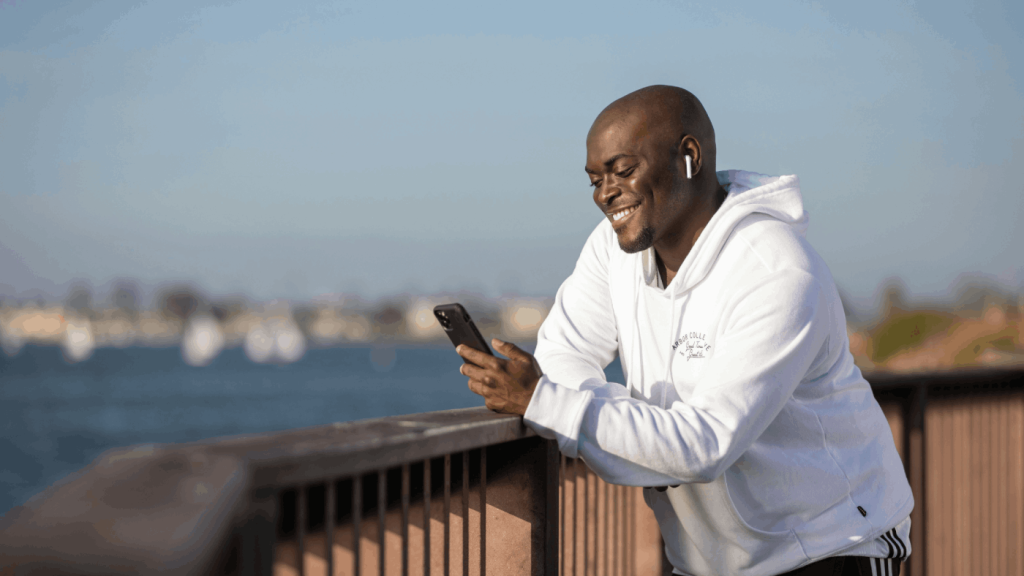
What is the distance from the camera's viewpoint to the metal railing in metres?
0.88

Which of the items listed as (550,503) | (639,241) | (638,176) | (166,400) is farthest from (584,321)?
(166,400)

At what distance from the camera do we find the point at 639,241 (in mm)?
2283

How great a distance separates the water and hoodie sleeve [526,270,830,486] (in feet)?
104

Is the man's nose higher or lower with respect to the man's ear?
lower

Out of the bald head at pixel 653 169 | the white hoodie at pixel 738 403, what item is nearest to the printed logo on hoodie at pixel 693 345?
the white hoodie at pixel 738 403

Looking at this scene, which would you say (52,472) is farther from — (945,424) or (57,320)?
(57,320)

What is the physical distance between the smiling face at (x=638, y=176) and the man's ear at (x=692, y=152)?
0.02 m

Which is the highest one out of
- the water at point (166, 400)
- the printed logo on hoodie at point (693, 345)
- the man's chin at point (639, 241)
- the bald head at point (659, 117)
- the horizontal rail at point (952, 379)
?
the bald head at point (659, 117)

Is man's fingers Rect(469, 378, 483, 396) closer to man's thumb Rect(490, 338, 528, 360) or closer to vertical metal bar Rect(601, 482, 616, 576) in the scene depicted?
man's thumb Rect(490, 338, 528, 360)

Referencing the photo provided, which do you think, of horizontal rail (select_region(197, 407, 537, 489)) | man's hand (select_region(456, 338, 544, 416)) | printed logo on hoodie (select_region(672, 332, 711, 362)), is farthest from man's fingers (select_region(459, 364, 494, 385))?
printed logo on hoodie (select_region(672, 332, 711, 362))

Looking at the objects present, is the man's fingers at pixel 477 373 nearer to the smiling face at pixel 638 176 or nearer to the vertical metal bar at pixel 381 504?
the vertical metal bar at pixel 381 504

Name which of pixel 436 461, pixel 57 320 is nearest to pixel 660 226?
pixel 436 461

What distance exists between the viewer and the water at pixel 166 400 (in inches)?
2043

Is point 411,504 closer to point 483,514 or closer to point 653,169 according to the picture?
point 483,514
